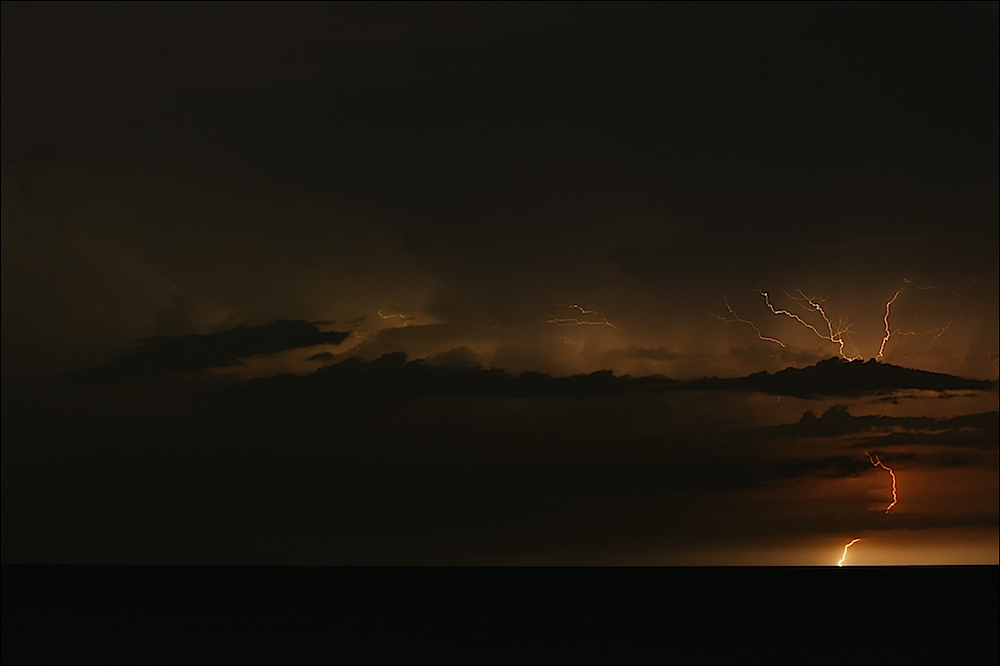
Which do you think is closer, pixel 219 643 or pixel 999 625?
pixel 219 643

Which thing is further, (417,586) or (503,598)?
(417,586)

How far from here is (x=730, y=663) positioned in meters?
15.4

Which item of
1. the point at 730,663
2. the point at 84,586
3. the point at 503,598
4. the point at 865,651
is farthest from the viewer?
the point at 84,586

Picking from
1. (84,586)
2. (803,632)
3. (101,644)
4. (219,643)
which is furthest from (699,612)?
(84,586)

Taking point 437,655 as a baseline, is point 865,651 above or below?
above

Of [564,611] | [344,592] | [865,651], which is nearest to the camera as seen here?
[865,651]

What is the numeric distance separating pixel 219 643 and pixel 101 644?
6.53 ft

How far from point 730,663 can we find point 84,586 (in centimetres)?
2974

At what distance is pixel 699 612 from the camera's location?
83.1 feet

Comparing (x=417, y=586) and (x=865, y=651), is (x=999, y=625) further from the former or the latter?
(x=417, y=586)

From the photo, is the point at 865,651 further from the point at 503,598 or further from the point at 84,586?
the point at 84,586

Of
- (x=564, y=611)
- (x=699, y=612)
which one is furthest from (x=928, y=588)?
(x=564, y=611)

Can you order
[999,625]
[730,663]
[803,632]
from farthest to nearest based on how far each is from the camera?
[999,625] → [803,632] → [730,663]

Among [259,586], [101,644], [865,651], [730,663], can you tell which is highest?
[259,586]
